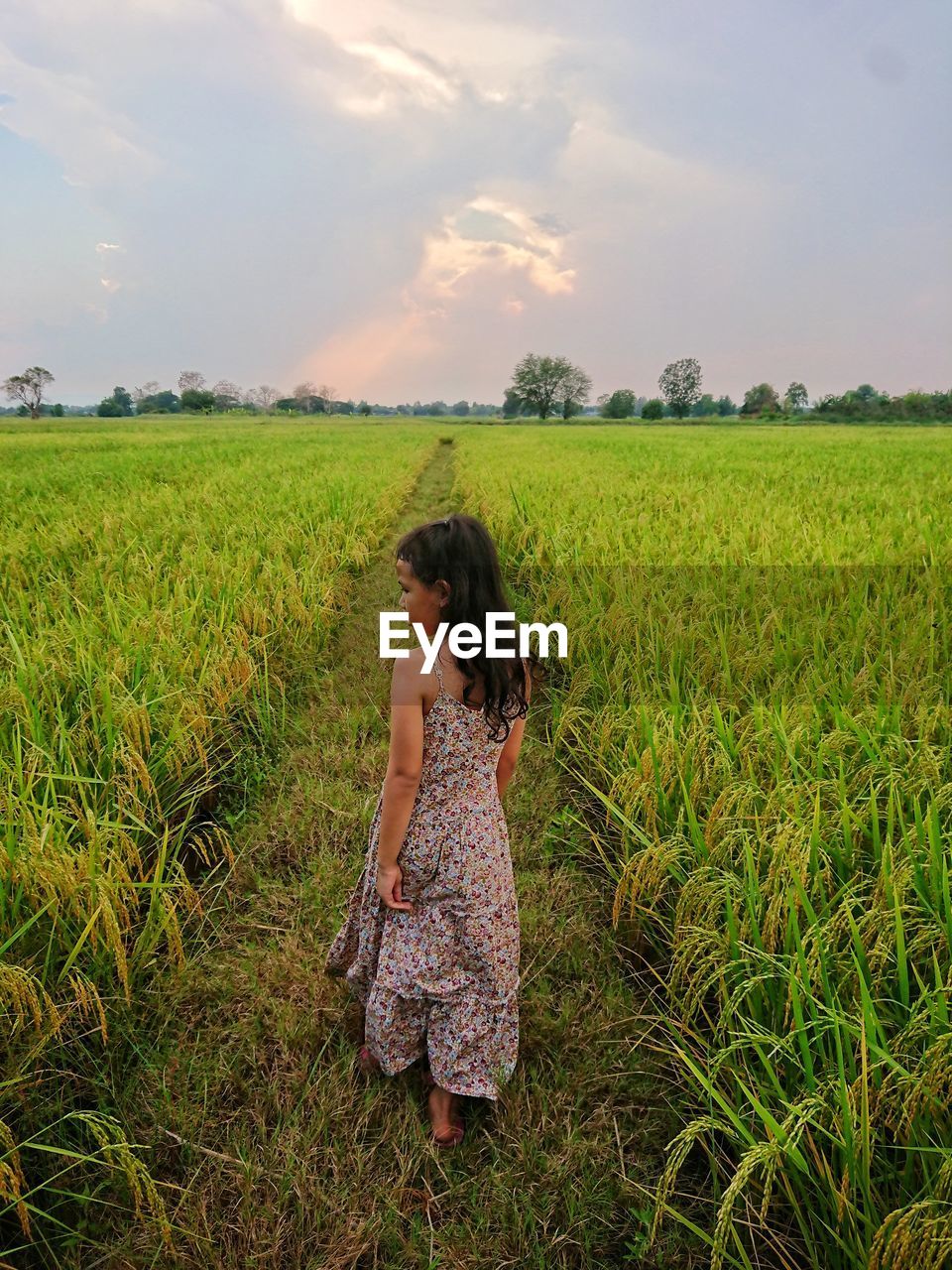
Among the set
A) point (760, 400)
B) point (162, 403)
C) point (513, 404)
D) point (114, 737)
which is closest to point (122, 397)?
point (162, 403)

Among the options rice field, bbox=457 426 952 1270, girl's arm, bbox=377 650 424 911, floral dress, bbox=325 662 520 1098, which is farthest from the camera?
floral dress, bbox=325 662 520 1098

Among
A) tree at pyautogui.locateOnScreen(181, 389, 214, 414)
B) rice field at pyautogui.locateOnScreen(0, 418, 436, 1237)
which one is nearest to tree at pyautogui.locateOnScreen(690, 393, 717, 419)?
tree at pyautogui.locateOnScreen(181, 389, 214, 414)

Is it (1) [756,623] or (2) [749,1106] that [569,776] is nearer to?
(1) [756,623]

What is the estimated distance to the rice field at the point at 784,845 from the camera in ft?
3.71

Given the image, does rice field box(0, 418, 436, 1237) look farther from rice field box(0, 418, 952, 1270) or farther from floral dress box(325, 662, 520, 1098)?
floral dress box(325, 662, 520, 1098)

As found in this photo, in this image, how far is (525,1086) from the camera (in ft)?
5.20

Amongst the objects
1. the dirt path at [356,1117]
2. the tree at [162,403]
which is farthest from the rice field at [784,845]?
the tree at [162,403]

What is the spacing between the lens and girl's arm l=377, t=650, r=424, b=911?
141 centimetres

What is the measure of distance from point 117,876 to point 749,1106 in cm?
159

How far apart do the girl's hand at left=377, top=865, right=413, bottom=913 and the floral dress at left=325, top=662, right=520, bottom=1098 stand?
4 cm

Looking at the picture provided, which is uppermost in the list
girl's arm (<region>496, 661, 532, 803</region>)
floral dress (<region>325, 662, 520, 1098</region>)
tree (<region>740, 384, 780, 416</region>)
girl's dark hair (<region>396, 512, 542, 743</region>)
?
tree (<region>740, 384, 780, 416</region>)

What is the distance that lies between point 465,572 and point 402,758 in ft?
1.41

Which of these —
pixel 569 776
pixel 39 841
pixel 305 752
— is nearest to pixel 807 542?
pixel 569 776

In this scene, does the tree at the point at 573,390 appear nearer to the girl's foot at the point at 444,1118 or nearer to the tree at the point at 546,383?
the tree at the point at 546,383
